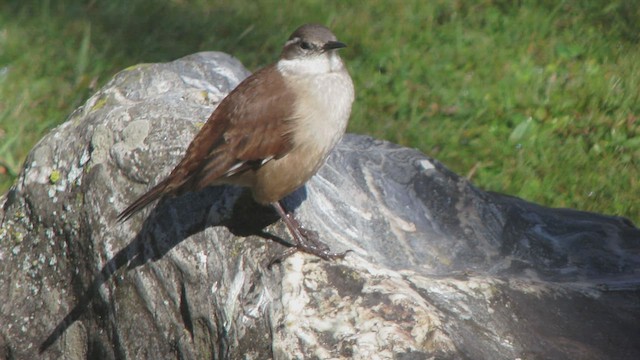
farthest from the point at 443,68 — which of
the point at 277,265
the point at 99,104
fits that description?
the point at 277,265

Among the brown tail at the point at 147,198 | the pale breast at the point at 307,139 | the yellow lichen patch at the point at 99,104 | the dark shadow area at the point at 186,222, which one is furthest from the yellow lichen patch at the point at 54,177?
the pale breast at the point at 307,139

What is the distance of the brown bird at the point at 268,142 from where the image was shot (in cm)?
433

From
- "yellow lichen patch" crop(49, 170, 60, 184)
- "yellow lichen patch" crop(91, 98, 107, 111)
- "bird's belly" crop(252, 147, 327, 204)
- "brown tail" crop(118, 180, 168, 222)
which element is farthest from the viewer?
"yellow lichen patch" crop(91, 98, 107, 111)

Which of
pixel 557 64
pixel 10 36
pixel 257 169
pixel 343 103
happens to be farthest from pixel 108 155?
pixel 557 64

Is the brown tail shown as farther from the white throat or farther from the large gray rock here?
the white throat

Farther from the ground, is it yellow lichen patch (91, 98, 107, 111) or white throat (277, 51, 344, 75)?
white throat (277, 51, 344, 75)

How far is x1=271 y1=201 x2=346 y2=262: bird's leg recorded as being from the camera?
4.17 metres

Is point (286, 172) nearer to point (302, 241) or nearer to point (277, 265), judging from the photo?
point (302, 241)

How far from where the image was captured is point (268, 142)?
4445 millimetres

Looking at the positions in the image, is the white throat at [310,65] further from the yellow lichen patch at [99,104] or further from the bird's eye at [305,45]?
the yellow lichen patch at [99,104]

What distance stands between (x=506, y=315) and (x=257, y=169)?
1.19 metres

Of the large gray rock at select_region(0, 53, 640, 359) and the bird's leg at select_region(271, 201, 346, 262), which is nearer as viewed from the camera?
the large gray rock at select_region(0, 53, 640, 359)

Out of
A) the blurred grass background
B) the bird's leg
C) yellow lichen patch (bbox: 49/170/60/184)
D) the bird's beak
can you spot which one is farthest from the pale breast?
the blurred grass background

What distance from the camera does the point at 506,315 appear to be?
410 centimetres
